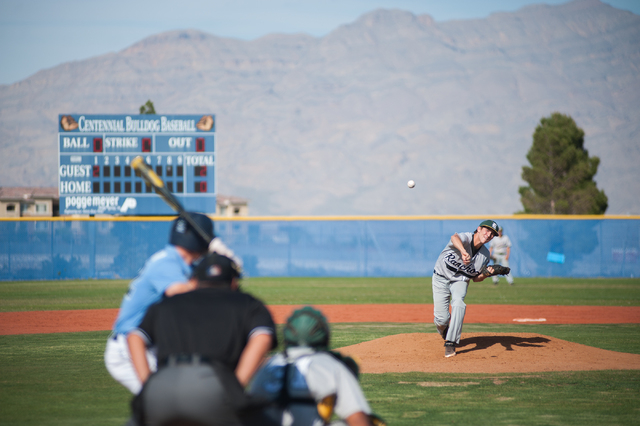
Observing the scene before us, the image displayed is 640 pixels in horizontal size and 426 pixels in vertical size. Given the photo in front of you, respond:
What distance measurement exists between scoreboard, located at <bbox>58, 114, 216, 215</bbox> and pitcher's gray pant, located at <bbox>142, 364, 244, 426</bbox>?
2563 cm

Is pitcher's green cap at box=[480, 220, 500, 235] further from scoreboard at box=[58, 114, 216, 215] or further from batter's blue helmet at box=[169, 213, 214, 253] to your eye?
scoreboard at box=[58, 114, 216, 215]

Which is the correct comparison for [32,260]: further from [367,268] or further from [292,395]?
[292,395]

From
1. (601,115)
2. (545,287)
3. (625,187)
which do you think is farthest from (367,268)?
(601,115)

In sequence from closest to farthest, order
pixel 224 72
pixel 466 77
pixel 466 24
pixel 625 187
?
pixel 625 187 → pixel 466 77 → pixel 224 72 → pixel 466 24

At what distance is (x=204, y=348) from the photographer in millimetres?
3500

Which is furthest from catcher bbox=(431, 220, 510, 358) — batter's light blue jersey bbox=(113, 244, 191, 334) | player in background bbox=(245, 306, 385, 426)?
player in background bbox=(245, 306, 385, 426)

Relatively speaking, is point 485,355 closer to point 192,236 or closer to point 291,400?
point 192,236

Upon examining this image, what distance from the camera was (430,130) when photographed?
469 ft

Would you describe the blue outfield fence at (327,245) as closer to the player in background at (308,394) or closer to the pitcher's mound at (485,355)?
the pitcher's mound at (485,355)

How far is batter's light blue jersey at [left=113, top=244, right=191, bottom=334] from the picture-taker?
436cm

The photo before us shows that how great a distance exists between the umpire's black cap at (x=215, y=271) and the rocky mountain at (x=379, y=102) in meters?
122

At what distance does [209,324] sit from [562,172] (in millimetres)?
55900

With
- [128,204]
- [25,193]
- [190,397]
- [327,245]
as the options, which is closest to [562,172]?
[327,245]

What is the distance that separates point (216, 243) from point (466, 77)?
16442cm
